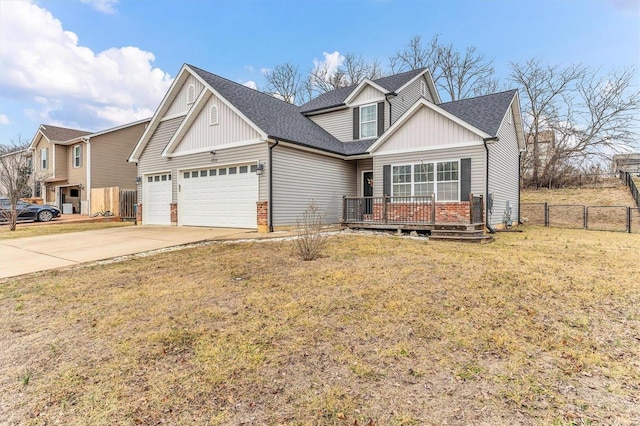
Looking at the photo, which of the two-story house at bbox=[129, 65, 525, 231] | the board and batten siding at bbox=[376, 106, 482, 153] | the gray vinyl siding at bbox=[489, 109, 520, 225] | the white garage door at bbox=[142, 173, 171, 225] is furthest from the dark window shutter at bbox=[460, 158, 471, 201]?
the white garage door at bbox=[142, 173, 171, 225]

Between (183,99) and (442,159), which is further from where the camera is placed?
(183,99)

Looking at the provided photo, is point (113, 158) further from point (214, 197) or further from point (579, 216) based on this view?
point (579, 216)

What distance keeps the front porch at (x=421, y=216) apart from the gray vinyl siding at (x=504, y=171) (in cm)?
182

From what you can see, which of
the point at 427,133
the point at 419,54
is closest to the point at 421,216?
the point at 427,133

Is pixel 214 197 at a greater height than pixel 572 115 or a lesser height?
lesser

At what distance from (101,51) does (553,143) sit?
29601 mm

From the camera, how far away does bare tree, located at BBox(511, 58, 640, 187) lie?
20.8 metres

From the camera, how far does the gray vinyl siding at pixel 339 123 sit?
16312 mm

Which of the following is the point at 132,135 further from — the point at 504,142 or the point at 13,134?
the point at 504,142

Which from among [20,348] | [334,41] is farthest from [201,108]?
[334,41]

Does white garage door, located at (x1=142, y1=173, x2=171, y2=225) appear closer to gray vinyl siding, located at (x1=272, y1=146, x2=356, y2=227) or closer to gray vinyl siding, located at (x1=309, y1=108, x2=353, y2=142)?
gray vinyl siding, located at (x1=272, y1=146, x2=356, y2=227)

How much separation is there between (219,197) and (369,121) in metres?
7.93

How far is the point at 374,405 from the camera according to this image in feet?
7.36

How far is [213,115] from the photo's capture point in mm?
13125
